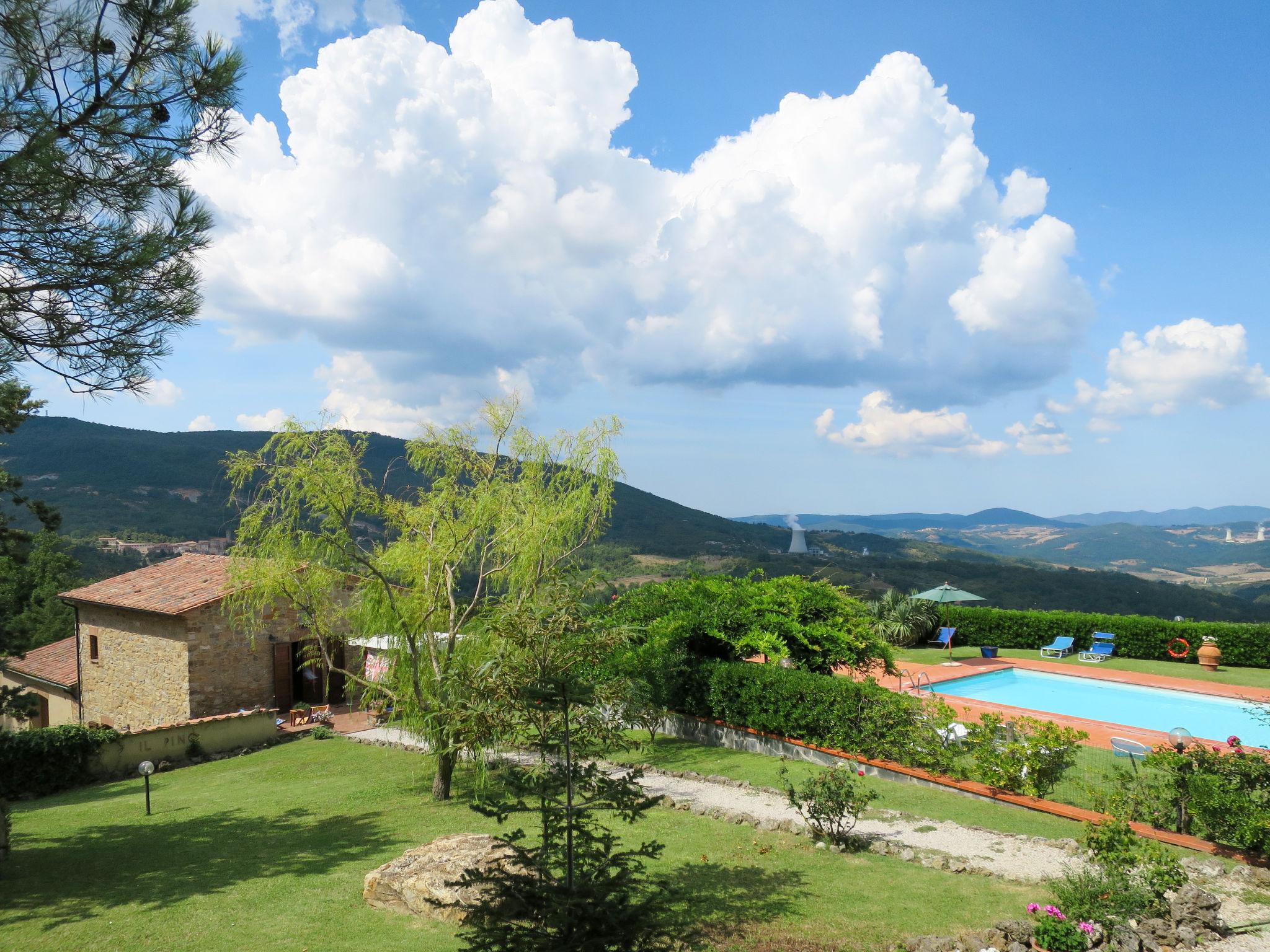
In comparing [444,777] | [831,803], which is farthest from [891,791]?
[444,777]

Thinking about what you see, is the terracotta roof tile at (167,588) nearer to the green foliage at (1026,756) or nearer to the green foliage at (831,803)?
the green foliage at (831,803)

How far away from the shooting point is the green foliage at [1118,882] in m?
5.62

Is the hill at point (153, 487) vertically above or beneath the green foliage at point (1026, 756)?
above

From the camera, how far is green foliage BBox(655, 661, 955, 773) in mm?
10648

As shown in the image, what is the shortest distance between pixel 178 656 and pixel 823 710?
16.3m

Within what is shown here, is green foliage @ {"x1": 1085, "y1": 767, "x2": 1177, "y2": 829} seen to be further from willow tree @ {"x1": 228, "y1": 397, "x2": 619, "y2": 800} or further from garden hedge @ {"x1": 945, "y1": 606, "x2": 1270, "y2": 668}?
garden hedge @ {"x1": 945, "y1": 606, "x2": 1270, "y2": 668}

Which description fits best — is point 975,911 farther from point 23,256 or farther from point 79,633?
point 79,633

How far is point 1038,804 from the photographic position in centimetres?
913

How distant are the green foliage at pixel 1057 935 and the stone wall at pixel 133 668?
63.3 feet

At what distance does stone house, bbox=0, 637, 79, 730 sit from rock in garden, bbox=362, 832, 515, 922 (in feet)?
67.0

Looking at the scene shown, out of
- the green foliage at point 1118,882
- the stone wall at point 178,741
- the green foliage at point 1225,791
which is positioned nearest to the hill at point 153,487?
the stone wall at point 178,741

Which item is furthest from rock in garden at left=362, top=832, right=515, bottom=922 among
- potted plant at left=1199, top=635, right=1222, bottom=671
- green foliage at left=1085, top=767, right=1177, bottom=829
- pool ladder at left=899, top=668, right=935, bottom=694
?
potted plant at left=1199, top=635, right=1222, bottom=671

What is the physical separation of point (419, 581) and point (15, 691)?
42.7ft

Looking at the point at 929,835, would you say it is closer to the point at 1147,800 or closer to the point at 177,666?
the point at 1147,800
